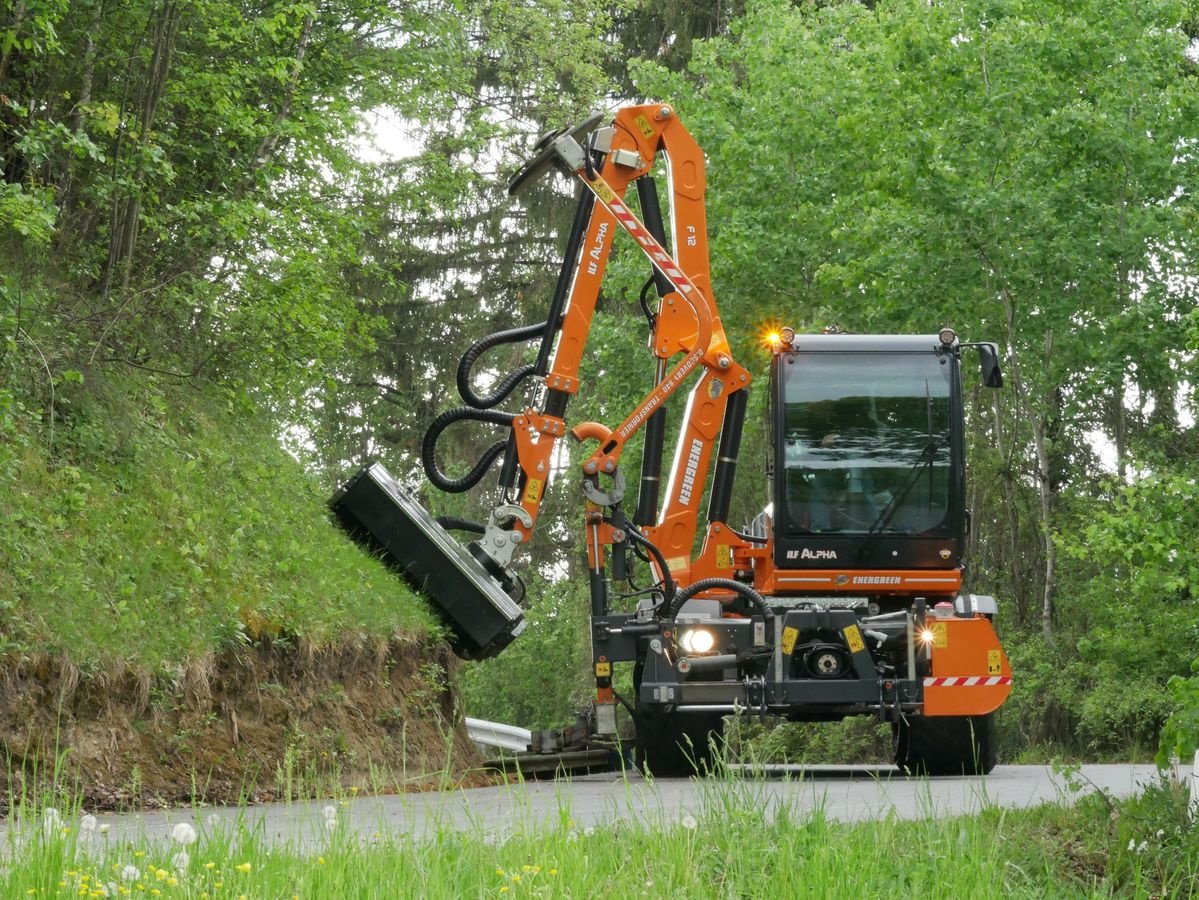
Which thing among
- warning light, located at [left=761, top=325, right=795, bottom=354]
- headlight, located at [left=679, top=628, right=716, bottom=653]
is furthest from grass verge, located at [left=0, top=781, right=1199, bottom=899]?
warning light, located at [left=761, top=325, right=795, bottom=354]

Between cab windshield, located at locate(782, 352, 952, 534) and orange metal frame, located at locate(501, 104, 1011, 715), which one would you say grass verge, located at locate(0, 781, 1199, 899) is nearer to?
orange metal frame, located at locate(501, 104, 1011, 715)

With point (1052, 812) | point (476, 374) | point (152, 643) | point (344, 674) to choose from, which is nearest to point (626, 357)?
point (476, 374)

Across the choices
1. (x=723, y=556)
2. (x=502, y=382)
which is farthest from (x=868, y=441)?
(x=502, y=382)

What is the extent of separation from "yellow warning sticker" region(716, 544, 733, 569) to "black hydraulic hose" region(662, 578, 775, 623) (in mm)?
1462

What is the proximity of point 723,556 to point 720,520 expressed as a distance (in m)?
0.32

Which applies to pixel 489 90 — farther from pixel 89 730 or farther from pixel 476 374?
pixel 89 730

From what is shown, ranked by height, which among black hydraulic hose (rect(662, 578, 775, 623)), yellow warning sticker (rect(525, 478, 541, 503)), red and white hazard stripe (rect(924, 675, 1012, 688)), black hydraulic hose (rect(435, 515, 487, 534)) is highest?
yellow warning sticker (rect(525, 478, 541, 503))

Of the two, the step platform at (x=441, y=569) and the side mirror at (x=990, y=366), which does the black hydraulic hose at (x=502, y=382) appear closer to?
the step platform at (x=441, y=569)

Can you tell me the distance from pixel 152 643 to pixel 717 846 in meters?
5.45

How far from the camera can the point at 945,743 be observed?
46.3ft

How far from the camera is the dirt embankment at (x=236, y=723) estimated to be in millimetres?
9836

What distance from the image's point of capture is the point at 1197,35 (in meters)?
29.5

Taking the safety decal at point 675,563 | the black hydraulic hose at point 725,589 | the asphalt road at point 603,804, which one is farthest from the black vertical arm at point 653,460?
the asphalt road at point 603,804

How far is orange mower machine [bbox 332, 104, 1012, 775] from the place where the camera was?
532 inches
